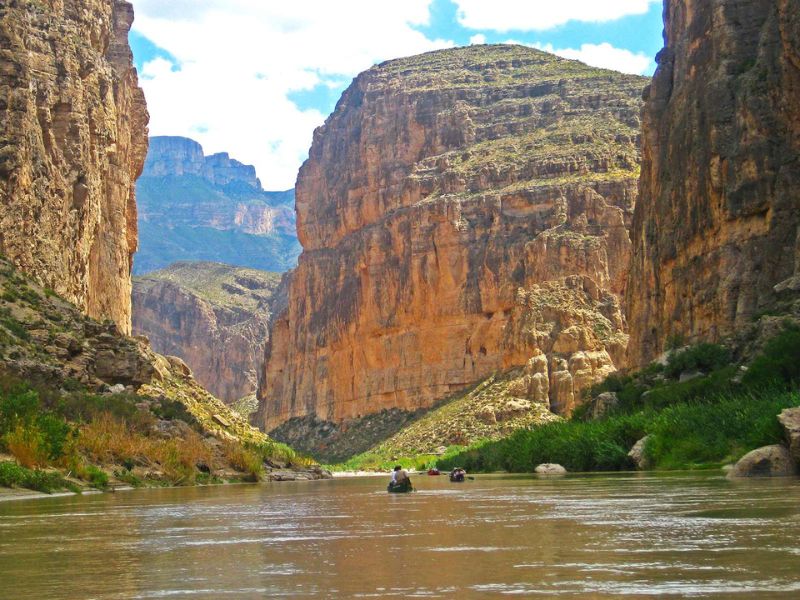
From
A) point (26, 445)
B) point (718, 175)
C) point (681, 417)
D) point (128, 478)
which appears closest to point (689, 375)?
point (718, 175)

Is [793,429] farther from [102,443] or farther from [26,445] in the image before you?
[102,443]

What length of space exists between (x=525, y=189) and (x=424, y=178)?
18073 mm

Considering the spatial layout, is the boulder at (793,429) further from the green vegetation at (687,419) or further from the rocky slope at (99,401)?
the rocky slope at (99,401)

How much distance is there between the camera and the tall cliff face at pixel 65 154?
56438 millimetres

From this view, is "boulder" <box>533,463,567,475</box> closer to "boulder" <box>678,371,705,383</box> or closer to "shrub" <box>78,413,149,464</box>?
"boulder" <box>678,371,705,383</box>

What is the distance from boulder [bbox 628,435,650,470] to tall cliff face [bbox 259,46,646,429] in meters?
57.8

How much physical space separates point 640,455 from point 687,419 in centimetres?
318

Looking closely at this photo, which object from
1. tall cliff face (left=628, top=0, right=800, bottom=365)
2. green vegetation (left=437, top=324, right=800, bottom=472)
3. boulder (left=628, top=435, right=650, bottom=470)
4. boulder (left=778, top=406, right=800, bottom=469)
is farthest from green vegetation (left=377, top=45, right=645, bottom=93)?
boulder (left=778, top=406, right=800, bottom=469)

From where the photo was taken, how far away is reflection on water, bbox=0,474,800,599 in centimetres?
919

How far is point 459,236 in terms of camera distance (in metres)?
119

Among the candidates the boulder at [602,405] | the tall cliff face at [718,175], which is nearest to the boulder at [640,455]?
the tall cliff face at [718,175]

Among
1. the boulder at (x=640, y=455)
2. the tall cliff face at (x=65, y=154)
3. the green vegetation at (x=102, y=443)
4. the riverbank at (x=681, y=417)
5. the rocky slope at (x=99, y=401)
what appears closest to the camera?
the riverbank at (x=681, y=417)

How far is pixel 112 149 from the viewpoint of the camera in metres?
76.3

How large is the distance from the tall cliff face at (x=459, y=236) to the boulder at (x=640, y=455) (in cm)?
5782
